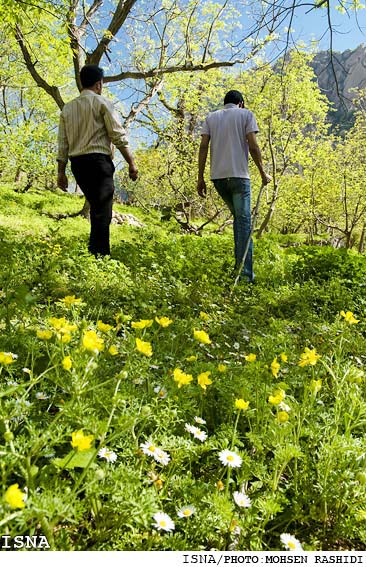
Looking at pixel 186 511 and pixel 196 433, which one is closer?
pixel 186 511

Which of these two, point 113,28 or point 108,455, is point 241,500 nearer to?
point 108,455

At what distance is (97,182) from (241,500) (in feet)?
12.5

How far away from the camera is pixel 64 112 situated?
4652mm

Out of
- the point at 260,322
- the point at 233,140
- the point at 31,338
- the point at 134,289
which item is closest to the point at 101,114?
the point at 233,140

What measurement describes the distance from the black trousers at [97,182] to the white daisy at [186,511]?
3.56 meters

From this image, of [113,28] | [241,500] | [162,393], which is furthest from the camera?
[113,28]

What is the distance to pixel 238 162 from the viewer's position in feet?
16.3

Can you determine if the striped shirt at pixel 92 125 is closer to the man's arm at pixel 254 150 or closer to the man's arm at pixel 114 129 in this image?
the man's arm at pixel 114 129

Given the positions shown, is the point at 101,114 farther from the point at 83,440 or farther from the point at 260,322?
the point at 83,440

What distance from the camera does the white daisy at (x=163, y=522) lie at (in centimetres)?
126

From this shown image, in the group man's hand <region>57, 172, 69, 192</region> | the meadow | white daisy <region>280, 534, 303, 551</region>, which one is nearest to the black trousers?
man's hand <region>57, 172, 69, 192</region>

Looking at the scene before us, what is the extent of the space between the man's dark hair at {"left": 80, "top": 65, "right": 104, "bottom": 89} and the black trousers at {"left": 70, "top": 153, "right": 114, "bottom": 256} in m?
0.78

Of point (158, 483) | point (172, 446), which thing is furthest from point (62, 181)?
point (158, 483)

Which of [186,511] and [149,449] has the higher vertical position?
[149,449]
